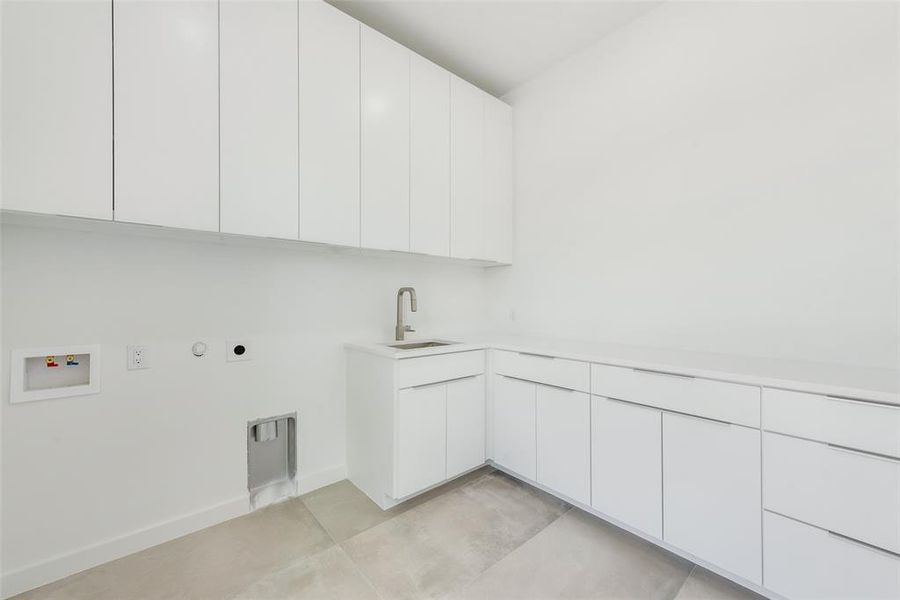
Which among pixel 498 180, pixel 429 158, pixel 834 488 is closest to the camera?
pixel 834 488

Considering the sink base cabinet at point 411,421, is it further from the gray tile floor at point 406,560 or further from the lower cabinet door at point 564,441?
the lower cabinet door at point 564,441

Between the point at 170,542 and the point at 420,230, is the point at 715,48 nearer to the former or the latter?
the point at 420,230

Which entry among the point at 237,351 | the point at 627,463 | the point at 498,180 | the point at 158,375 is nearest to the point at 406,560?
the point at 627,463

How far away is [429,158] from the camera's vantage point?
87.7 inches

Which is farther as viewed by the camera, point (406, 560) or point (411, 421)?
point (411, 421)

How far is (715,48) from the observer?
5.93 ft

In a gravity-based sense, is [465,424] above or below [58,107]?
below

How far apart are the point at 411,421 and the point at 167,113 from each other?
68.2 inches

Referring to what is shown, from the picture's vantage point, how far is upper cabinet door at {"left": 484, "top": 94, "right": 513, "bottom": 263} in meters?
2.60

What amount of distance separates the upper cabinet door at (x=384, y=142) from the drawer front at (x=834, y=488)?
1.91 m

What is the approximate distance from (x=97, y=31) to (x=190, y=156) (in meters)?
0.46

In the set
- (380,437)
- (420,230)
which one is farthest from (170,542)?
(420,230)

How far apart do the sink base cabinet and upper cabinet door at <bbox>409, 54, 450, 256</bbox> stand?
2.45 feet

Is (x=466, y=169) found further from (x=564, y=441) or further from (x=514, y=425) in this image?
(x=564, y=441)
